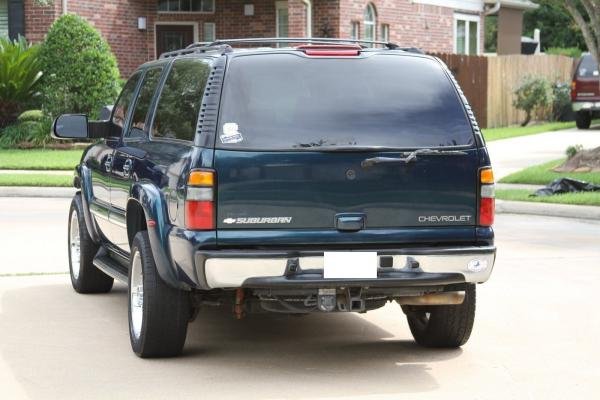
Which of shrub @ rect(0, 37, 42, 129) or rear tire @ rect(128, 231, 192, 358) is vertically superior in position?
shrub @ rect(0, 37, 42, 129)

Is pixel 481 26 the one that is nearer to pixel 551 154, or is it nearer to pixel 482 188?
pixel 551 154

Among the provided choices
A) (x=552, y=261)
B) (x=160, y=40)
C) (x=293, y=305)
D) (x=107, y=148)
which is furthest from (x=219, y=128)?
(x=160, y=40)

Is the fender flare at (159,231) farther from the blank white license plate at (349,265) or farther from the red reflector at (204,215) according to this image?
the blank white license plate at (349,265)

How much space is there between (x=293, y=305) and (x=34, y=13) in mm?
23402

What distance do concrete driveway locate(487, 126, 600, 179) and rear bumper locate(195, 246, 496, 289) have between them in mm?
14329

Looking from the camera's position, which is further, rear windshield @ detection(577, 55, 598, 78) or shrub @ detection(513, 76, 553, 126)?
shrub @ detection(513, 76, 553, 126)

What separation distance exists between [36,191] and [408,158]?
12.7 m

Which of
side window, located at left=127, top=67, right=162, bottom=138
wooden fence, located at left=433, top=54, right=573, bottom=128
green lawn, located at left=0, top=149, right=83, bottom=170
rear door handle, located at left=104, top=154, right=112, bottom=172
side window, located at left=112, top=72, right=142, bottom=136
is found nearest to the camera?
side window, located at left=127, top=67, right=162, bottom=138

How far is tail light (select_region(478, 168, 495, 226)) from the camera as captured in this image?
770cm

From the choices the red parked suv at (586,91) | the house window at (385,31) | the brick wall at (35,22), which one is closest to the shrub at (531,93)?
the red parked suv at (586,91)

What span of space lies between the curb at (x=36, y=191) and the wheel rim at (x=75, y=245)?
336 inches

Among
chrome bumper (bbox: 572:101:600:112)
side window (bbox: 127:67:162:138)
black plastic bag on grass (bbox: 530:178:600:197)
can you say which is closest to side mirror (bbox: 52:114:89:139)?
side window (bbox: 127:67:162:138)

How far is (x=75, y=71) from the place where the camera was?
27.0 meters

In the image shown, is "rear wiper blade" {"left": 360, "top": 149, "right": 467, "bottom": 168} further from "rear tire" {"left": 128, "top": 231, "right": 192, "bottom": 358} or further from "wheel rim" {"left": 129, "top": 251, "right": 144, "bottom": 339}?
"wheel rim" {"left": 129, "top": 251, "right": 144, "bottom": 339}
